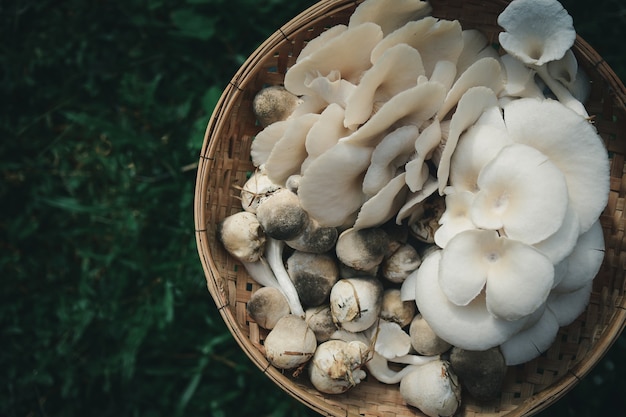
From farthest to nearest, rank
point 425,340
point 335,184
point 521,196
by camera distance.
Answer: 1. point 425,340
2. point 335,184
3. point 521,196

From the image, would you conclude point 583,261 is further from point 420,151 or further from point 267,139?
point 267,139

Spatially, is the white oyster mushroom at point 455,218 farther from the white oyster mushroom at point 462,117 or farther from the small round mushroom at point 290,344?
the small round mushroom at point 290,344

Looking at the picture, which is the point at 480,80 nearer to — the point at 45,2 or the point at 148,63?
the point at 148,63

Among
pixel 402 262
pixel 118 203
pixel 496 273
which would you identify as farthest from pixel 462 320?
pixel 118 203

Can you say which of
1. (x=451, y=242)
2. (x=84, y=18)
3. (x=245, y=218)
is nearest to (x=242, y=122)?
(x=245, y=218)

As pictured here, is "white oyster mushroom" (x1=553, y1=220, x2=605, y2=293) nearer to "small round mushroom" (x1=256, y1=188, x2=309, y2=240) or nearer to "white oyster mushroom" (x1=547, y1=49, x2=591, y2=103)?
"white oyster mushroom" (x1=547, y1=49, x2=591, y2=103)

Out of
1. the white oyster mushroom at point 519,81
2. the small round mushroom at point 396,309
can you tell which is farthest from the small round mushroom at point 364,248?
the white oyster mushroom at point 519,81

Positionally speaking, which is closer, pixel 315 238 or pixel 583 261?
pixel 583 261
